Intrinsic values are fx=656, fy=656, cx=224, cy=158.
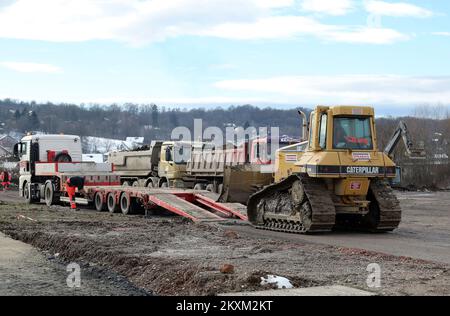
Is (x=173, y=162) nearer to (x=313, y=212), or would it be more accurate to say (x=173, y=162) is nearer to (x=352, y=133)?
(x=352, y=133)

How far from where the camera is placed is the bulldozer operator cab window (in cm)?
1583

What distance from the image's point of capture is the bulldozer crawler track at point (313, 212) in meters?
15.4

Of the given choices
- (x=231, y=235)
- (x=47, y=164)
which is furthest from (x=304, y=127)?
(x=47, y=164)

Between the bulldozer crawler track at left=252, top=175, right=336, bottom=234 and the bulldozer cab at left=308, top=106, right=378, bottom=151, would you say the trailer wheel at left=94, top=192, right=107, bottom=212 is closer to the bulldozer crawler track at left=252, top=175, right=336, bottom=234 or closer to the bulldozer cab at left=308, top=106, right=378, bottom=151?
the bulldozer crawler track at left=252, top=175, right=336, bottom=234

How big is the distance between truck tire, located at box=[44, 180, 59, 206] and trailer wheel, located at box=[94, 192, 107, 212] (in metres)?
3.05

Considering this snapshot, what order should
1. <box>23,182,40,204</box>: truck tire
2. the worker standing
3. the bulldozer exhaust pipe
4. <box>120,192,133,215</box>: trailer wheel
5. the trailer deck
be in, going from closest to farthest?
the bulldozer exhaust pipe → the trailer deck → <box>120,192,133,215</box>: trailer wheel → the worker standing → <box>23,182,40,204</box>: truck tire

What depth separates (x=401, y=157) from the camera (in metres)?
57.5

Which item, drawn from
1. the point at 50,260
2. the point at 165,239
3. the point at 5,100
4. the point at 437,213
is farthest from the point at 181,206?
the point at 5,100

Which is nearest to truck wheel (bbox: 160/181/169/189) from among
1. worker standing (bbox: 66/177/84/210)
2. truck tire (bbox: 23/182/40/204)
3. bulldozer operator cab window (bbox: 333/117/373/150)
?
truck tire (bbox: 23/182/40/204)

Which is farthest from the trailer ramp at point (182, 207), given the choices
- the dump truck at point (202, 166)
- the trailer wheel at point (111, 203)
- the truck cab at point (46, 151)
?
the truck cab at point (46, 151)

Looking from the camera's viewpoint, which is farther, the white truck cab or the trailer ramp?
the white truck cab

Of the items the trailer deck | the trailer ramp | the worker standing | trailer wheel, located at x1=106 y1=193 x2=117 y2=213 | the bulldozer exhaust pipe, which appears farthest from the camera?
the worker standing

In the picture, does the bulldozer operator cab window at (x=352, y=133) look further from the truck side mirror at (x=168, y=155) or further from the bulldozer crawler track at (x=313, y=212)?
the truck side mirror at (x=168, y=155)

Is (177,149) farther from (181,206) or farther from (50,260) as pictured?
(50,260)
